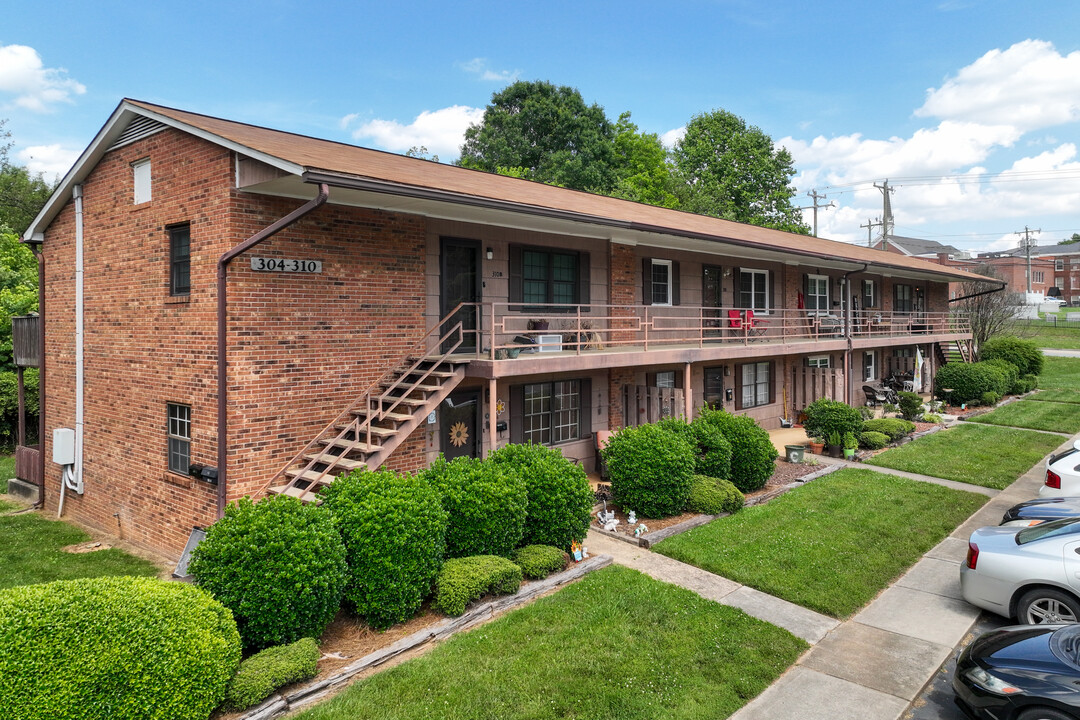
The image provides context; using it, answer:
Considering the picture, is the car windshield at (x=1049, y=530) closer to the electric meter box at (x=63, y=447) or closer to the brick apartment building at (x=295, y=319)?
the brick apartment building at (x=295, y=319)

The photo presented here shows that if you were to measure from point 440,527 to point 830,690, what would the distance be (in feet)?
14.6

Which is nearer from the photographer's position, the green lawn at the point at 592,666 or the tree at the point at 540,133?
the green lawn at the point at 592,666

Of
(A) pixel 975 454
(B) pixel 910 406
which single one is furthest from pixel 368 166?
(B) pixel 910 406

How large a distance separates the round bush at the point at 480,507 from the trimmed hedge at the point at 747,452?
6069mm

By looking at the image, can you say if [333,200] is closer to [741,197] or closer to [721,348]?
[721,348]

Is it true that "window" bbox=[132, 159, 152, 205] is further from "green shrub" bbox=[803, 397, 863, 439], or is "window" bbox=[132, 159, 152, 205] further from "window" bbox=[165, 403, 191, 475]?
"green shrub" bbox=[803, 397, 863, 439]

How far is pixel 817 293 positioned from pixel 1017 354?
15.8m

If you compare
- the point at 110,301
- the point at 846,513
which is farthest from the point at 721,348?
the point at 110,301

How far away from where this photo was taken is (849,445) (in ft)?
56.7

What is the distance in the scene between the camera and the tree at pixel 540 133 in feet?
152

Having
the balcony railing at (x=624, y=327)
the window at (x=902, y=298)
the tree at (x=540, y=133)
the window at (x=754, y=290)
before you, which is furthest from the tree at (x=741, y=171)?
the window at (x=754, y=290)

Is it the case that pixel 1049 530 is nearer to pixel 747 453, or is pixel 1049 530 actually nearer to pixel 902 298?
pixel 747 453

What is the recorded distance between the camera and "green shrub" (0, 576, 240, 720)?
16.2ft

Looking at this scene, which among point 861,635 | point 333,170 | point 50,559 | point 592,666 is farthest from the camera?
point 50,559
